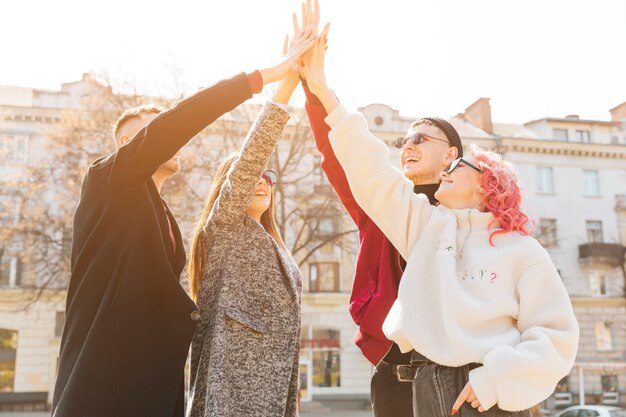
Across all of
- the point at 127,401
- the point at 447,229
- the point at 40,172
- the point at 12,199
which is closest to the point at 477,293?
the point at 447,229

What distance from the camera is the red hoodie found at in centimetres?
309

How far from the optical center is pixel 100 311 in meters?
2.68

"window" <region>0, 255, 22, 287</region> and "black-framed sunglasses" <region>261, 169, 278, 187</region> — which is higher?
"window" <region>0, 255, 22, 287</region>

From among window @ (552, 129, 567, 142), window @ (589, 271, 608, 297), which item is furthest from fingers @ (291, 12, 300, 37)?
window @ (552, 129, 567, 142)

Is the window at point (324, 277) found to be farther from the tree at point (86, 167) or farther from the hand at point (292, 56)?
the hand at point (292, 56)

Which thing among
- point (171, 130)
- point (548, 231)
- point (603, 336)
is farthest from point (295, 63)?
point (603, 336)

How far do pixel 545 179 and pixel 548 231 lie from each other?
13.0 feet

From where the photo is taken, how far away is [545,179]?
3588 centimetres

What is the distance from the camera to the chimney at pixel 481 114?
37188 millimetres

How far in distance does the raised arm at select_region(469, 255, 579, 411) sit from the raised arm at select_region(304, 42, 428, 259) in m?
0.56

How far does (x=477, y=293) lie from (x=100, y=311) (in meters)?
1.56

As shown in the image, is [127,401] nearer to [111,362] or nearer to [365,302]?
[111,362]

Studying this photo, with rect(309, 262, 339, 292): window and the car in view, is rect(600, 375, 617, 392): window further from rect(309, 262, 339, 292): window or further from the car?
the car

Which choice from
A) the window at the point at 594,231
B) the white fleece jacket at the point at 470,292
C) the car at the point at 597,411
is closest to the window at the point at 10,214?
the car at the point at 597,411
